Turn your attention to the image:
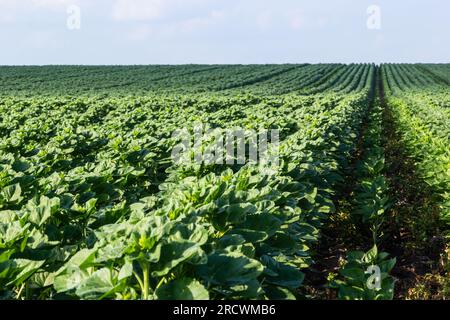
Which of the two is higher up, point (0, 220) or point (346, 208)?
point (0, 220)

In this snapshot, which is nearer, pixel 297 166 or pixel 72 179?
pixel 72 179

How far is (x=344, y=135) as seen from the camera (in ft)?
33.2

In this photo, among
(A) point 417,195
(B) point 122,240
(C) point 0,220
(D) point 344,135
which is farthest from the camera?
(D) point 344,135

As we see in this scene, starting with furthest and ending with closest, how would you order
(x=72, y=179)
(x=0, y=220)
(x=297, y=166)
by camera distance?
(x=297, y=166)
(x=72, y=179)
(x=0, y=220)

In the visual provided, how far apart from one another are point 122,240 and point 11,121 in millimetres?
12955

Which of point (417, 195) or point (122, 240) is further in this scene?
point (417, 195)

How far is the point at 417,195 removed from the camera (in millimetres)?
8266
